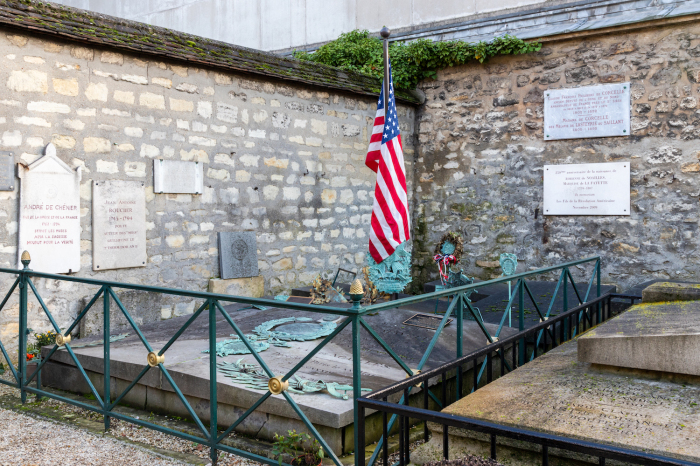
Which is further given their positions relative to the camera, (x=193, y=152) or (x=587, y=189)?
(x=587, y=189)

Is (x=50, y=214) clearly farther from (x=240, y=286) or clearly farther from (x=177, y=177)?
(x=240, y=286)

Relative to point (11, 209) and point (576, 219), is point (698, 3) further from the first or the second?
point (11, 209)

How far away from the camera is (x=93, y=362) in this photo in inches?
158

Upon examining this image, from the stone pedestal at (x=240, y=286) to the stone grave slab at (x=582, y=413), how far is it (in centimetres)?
363

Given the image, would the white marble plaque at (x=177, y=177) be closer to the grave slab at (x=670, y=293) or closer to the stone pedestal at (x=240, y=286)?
the stone pedestal at (x=240, y=286)

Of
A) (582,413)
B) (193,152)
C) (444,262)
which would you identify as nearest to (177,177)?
(193,152)

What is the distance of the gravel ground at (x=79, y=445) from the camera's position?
3.00 meters

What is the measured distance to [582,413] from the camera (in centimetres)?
263

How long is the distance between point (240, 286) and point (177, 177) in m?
1.35

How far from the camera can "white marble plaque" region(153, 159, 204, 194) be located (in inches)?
223

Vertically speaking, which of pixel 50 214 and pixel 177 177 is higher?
pixel 177 177

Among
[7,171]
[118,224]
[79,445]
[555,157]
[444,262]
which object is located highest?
[555,157]

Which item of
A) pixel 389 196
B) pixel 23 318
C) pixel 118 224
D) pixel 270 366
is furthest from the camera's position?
pixel 118 224

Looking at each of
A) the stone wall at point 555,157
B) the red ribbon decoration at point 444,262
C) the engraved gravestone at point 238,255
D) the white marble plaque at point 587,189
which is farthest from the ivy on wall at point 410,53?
the red ribbon decoration at point 444,262
